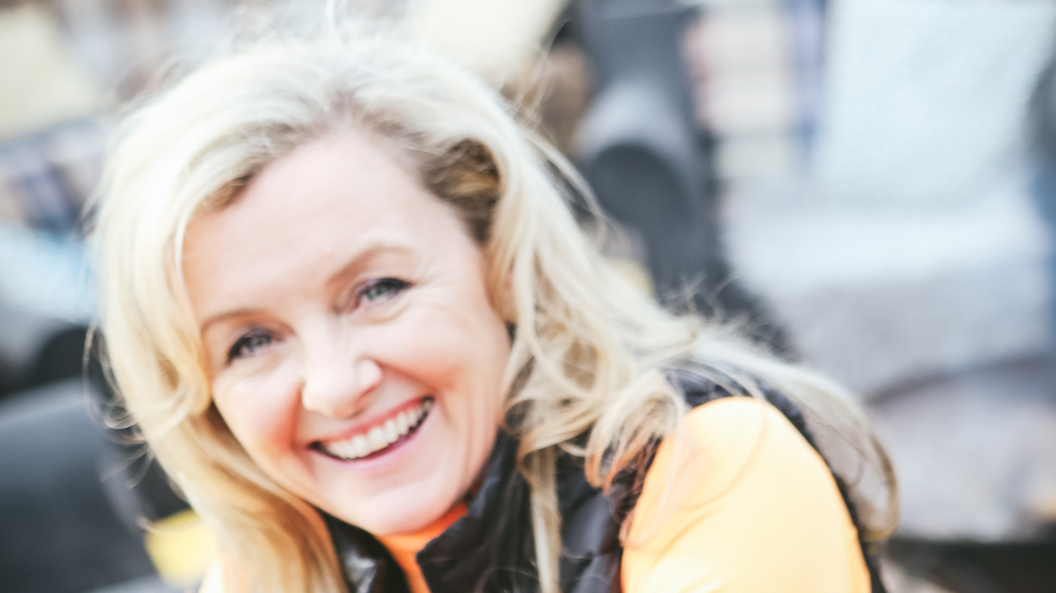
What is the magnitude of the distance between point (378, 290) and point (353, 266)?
0.14 feet

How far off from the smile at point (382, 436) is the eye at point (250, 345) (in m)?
0.11

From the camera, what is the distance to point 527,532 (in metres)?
0.84

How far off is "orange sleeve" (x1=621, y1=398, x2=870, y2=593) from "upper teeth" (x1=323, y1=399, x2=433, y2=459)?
0.22m

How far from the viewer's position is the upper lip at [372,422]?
0.79m

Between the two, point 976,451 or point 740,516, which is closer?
point 740,516

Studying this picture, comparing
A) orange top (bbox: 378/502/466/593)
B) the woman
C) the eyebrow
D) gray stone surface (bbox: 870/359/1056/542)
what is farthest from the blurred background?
orange top (bbox: 378/502/466/593)

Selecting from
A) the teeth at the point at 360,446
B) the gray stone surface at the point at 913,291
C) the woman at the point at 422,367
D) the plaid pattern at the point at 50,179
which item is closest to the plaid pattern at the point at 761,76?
the gray stone surface at the point at 913,291

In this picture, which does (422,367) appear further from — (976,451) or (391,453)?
(976,451)

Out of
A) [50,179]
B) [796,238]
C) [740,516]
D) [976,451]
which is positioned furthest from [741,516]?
[50,179]

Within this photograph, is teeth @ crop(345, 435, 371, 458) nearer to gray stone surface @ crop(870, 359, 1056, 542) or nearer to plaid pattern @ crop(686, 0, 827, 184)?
gray stone surface @ crop(870, 359, 1056, 542)

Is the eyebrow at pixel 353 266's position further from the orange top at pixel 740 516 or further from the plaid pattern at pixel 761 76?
the plaid pattern at pixel 761 76

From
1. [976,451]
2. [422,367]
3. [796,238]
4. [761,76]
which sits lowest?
[976,451]

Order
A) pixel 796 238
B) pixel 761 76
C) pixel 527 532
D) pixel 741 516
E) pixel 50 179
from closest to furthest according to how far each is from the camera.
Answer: pixel 741 516 → pixel 527 532 → pixel 796 238 → pixel 761 76 → pixel 50 179

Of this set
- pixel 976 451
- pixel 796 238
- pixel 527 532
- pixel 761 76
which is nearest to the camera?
pixel 527 532
